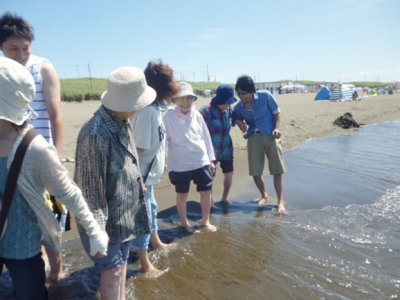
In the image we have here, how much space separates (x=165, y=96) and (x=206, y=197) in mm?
1541

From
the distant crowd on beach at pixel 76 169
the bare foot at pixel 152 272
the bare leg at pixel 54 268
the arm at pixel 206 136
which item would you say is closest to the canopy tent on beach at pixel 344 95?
the arm at pixel 206 136

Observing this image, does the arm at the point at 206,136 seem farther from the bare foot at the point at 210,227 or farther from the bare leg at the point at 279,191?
the bare leg at the point at 279,191

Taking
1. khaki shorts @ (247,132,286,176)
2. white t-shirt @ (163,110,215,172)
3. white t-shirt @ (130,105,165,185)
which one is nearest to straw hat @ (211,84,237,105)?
khaki shorts @ (247,132,286,176)

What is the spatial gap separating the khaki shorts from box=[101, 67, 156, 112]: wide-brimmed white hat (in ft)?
10.9

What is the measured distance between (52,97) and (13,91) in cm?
99

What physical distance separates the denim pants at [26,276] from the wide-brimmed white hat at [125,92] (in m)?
1.02

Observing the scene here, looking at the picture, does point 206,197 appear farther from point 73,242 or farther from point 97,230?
point 97,230

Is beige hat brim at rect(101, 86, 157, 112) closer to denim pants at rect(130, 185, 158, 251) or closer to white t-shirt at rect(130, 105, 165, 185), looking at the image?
white t-shirt at rect(130, 105, 165, 185)

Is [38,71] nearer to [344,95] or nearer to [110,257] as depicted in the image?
[110,257]

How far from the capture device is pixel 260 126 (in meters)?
5.55

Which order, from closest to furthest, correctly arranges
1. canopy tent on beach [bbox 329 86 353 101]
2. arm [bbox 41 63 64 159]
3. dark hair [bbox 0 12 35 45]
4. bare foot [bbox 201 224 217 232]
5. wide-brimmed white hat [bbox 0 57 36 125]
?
wide-brimmed white hat [bbox 0 57 36 125], dark hair [bbox 0 12 35 45], arm [bbox 41 63 64 159], bare foot [bbox 201 224 217 232], canopy tent on beach [bbox 329 86 353 101]

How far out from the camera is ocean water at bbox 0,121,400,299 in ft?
10.8

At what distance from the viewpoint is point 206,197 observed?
181 inches

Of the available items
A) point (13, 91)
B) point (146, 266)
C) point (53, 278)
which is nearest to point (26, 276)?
point (13, 91)
